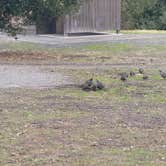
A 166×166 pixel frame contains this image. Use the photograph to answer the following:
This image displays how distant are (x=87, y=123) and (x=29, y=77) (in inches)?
244

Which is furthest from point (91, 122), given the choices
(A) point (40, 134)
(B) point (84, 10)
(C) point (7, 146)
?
(B) point (84, 10)

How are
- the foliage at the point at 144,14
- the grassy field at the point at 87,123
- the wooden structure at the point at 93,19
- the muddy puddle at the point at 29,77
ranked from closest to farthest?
the grassy field at the point at 87,123 < the muddy puddle at the point at 29,77 < the wooden structure at the point at 93,19 < the foliage at the point at 144,14

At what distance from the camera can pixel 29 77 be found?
52.9 feet

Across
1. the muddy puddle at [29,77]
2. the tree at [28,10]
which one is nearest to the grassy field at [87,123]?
the muddy puddle at [29,77]

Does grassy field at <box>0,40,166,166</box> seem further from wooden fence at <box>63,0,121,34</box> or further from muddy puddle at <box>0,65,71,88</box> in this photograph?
wooden fence at <box>63,0,121,34</box>

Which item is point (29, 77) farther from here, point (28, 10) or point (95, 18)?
point (95, 18)

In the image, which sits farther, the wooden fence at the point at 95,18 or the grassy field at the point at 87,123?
the wooden fence at the point at 95,18

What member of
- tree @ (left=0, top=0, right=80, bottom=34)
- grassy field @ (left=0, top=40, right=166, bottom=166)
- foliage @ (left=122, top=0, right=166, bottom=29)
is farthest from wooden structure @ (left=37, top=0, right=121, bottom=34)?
grassy field @ (left=0, top=40, right=166, bottom=166)

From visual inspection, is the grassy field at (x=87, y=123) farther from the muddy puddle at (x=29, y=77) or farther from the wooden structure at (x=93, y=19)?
the wooden structure at (x=93, y=19)

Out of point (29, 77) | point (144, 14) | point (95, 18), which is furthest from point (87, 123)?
point (144, 14)

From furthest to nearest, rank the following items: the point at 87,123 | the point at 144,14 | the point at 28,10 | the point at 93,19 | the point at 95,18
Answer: the point at 144,14
the point at 95,18
the point at 93,19
the point at 28,10
the point at 87,123

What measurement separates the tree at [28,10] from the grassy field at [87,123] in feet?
14.3

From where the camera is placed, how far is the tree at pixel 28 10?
21781 millimetres

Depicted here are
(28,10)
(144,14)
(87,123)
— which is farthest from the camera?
(144,14)
